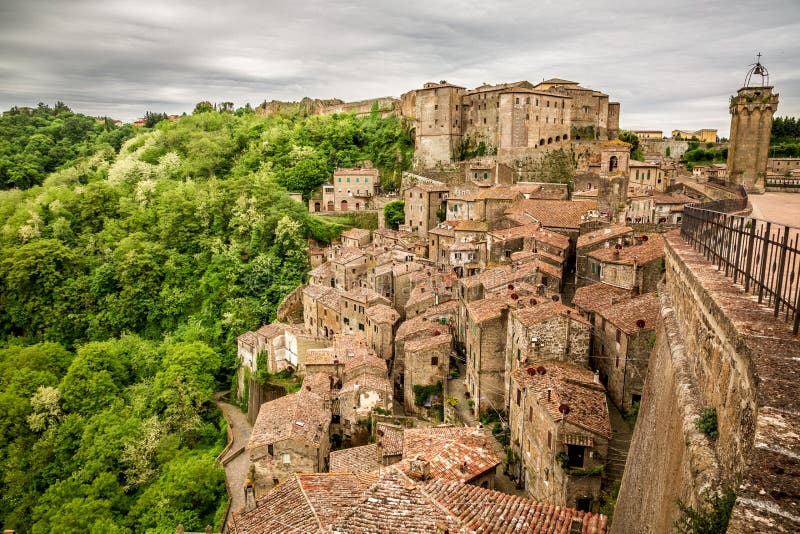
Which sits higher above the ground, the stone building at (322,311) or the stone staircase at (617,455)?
the stone staircase at (617,455)

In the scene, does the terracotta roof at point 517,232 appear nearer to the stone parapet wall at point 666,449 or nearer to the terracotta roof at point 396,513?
the stone parapet wall at point 666,449

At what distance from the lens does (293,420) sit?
2192cm

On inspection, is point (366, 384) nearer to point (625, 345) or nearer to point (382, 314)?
point (382, 314)

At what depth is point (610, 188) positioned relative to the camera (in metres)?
33.0

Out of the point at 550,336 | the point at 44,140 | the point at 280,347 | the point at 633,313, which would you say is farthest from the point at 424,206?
the point at 44,140

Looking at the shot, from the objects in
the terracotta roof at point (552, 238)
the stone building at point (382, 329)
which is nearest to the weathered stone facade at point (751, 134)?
the terracotta roof at point (552, 238)

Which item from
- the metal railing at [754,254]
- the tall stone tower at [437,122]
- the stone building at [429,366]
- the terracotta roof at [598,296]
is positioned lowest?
the stone building at [429,366]

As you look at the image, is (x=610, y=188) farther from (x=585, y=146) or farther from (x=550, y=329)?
(x=585, y=146)

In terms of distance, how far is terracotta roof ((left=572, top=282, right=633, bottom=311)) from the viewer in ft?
64.5

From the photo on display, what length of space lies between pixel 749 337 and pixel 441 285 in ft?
83.1

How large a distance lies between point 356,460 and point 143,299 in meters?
33.3

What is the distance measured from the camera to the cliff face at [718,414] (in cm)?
354

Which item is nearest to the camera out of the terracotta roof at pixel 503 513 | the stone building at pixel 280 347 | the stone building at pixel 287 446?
the terracotta roof at pixel 503 513

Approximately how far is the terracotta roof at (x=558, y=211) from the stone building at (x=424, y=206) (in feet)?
39.2
